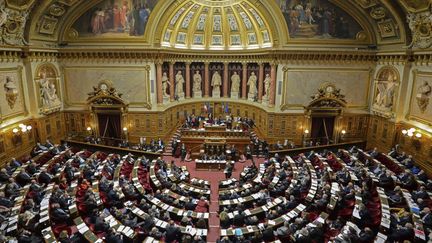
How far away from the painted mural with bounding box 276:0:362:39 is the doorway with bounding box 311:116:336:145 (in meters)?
7.19

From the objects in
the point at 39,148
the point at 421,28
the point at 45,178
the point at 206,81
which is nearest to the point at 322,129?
the point at 421,28

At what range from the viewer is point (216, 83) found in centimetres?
3081

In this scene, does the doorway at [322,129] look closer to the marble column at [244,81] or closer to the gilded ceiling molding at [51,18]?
the marble column at [244,81]

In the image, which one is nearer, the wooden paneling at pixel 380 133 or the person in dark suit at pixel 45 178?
the person in dark suit at pixel 45 178

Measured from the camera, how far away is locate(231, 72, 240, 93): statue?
30272 millimetres

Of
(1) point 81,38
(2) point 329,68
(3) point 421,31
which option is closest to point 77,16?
(1) point 81,38

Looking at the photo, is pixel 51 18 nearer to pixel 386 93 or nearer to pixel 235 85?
pixel 235 85

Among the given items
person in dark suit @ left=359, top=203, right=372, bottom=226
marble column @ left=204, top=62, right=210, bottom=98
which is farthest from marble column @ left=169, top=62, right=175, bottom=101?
person in dark suit @ left=359, top=203, right=372, bottom=226

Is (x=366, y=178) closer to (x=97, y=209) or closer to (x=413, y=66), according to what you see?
(x=413, y=66)

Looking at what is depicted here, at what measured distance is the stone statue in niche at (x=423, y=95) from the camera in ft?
59.0

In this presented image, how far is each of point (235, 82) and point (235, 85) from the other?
0.35 meters

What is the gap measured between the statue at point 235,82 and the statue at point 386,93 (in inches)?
535

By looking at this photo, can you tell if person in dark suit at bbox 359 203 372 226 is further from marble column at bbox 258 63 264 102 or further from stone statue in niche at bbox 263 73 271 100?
marble column at bbox 258 63 264 102

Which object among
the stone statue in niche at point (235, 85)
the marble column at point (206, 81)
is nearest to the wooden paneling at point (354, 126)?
the stone statue in niche at point (235, 85)
